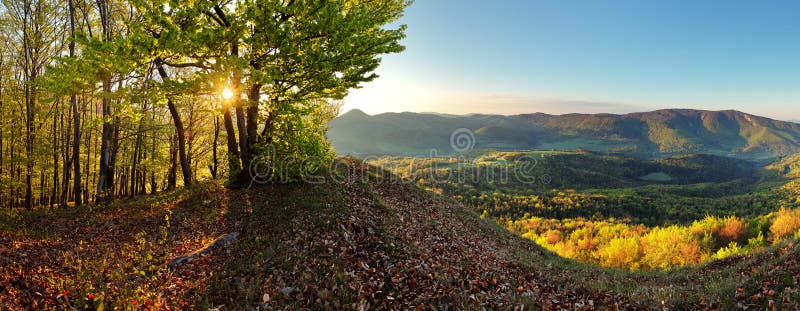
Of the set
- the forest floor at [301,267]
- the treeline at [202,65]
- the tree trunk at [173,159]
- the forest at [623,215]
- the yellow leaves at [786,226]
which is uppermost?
the treeline at [202,65]

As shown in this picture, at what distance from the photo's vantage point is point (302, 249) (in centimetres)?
904

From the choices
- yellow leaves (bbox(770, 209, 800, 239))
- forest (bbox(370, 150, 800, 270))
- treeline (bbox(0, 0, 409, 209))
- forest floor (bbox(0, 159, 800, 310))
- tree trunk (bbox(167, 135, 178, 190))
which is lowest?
forest (bbox(370, 150, 800, 270))

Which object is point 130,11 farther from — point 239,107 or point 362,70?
point 362,70

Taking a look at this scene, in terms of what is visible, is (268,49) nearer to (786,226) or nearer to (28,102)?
(28,102)

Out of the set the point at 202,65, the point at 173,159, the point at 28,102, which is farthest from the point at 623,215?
the point at 28,102

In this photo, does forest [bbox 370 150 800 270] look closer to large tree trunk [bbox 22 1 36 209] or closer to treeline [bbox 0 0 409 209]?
treeline [bbox 0 0 409 209]

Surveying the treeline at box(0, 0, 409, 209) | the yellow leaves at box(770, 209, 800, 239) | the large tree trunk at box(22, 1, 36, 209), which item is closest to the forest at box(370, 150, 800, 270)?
the yellow leaves at box(770, 209, 800, 239)

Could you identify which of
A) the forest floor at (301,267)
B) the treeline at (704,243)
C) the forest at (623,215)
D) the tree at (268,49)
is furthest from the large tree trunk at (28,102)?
the treeline at (704,243)

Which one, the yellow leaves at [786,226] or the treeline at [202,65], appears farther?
the yellow leaves at [786,226]

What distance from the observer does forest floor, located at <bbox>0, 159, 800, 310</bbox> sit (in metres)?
6.88

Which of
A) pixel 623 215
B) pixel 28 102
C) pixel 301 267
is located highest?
pixel 28 102

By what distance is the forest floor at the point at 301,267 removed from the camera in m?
6.88

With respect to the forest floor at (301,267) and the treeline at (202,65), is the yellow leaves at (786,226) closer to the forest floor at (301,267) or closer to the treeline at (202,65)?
the forest floor at (301,267)

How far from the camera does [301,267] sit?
823cm
